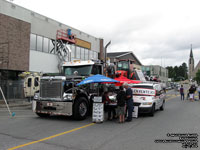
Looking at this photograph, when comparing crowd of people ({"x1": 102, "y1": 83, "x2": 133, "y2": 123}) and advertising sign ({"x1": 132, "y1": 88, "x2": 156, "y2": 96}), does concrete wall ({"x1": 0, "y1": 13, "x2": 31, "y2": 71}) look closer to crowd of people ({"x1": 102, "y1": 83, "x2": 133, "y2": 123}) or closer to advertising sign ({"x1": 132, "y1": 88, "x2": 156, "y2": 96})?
crowd of people ({"x1": 102, "y1": 83, "x2": 133, "y2": 123})

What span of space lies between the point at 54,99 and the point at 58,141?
Answer: 3.56m

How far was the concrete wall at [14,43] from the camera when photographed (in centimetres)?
1958

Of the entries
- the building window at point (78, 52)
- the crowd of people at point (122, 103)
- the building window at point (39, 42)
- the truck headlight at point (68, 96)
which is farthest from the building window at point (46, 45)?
the truck headlight at point (68, 96)

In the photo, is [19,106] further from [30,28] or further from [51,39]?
[51,39]

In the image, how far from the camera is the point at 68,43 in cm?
2791

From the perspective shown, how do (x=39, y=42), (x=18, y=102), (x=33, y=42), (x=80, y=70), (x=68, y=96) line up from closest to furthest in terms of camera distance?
(x=68, y=96)
(x=80, y=70)
(x=18, y=102)
(x=33, y=42)
(x=39, y=42)

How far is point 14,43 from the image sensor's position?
813 inches

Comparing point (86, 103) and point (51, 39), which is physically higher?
point (51, 39)

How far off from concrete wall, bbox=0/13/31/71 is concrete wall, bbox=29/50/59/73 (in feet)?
3.19

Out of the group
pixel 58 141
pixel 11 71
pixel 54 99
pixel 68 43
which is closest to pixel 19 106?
pixel 11 71

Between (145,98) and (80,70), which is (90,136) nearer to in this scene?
(145,98)

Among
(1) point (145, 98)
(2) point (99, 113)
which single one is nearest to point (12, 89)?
(2) point (99, 113)

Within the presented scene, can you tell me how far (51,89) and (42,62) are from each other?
15.5m

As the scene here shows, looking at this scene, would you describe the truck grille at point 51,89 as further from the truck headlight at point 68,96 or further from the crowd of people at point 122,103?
the crowd of people at point 122,103
